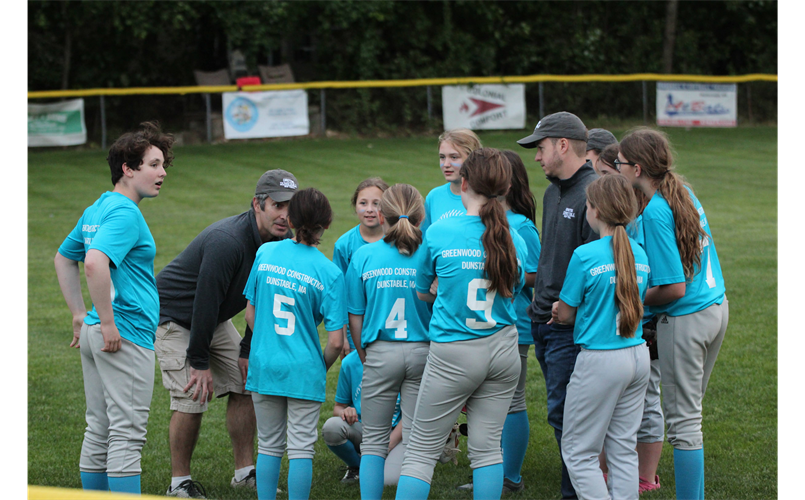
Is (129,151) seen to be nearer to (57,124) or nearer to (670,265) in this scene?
(670,265)

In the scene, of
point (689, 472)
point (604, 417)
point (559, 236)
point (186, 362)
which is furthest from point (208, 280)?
point (689, 472)

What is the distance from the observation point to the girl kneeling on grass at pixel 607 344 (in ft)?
12.4

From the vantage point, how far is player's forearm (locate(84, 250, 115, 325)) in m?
3.86

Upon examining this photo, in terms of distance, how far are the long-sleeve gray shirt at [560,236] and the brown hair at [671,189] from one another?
289mm

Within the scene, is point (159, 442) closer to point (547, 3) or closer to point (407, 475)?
point (407, 475)

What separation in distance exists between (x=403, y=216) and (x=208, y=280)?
123 cm

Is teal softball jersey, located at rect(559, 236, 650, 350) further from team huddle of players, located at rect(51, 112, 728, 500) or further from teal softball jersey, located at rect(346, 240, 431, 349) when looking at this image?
teal softball jersey, located at rect(346, 240, 431, 349)

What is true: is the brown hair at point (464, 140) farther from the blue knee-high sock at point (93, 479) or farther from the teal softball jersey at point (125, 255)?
the blue knee-high sock at point (93, 479)

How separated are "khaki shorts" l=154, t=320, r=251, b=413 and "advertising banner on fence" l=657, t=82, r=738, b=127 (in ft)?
69.8

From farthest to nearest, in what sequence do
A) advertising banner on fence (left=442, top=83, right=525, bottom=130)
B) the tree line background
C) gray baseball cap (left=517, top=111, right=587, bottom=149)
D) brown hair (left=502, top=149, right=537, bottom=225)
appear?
advertising banner on fence (left=442, top=83, right=525, bottom=130)
the tree line background
brown hair (left=502, top=149, right=537, bottom=225)
gray baseball cap (left=517, top=111, right=587, bottom=149)

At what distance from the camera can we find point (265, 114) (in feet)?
73.2

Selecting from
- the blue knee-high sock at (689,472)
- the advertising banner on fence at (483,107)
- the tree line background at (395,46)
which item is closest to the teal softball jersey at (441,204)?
the blue knee-high sock at (689,472)

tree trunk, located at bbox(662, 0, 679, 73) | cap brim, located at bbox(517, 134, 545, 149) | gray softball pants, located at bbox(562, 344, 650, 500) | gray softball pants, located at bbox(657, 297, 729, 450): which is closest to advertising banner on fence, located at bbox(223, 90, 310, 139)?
tree trunk, located at bbox(662, 0, 679, 73)
